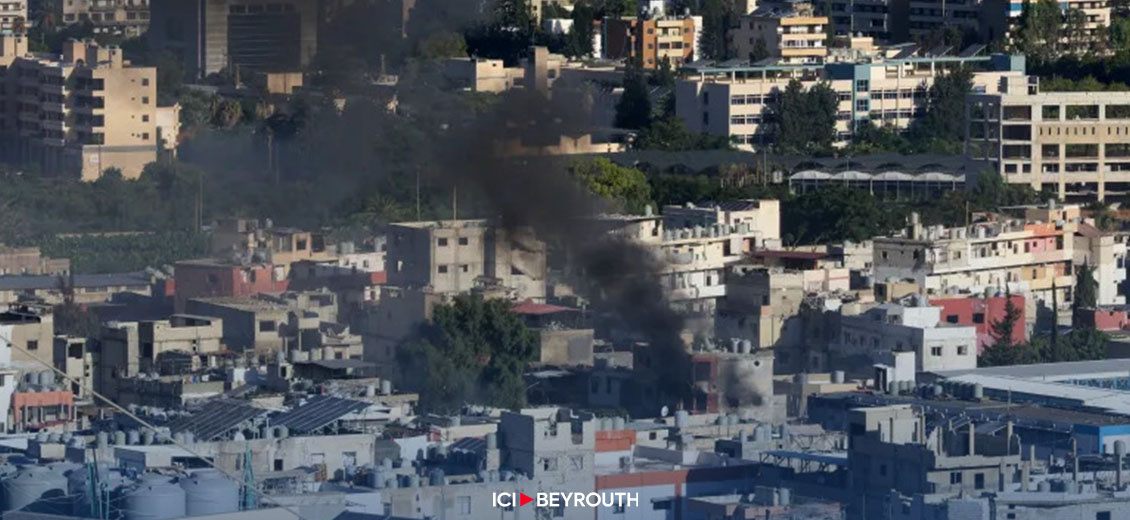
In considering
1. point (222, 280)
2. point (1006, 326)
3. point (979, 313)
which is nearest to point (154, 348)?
point (222, 280)

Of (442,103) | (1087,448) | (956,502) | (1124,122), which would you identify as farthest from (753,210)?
(956,502)

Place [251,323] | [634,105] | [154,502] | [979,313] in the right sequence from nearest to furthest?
[154,502] < [251,323] < [979,313] < [634,105]

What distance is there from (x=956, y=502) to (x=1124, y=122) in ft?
79.5

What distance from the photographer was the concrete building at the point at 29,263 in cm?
4384

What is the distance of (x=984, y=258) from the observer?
43.5 metres

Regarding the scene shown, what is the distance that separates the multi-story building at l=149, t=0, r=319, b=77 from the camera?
38.9 metres

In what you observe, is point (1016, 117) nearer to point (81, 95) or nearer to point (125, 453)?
point (81, 95)

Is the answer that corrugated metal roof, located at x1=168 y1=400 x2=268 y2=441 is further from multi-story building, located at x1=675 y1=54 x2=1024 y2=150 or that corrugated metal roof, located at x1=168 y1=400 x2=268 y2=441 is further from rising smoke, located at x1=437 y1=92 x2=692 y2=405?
multi-story building, located at x1=675 y1=54 x2=1024 y2=150

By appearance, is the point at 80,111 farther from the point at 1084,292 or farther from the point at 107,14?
the point at 1084,292

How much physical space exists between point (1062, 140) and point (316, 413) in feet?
70.8

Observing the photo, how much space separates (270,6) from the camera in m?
38.5

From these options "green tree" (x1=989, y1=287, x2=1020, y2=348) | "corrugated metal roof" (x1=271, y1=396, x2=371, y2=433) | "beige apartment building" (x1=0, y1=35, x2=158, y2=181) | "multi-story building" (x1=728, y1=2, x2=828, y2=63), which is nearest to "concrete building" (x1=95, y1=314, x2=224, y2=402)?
"corrugated metal roof" (x1=271, y1=396, x2=371, y2=433)

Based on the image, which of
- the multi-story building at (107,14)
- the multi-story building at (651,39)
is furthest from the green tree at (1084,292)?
the multi-story building at (651,39)

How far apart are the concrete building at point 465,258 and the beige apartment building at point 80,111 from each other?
1182 centimetres
